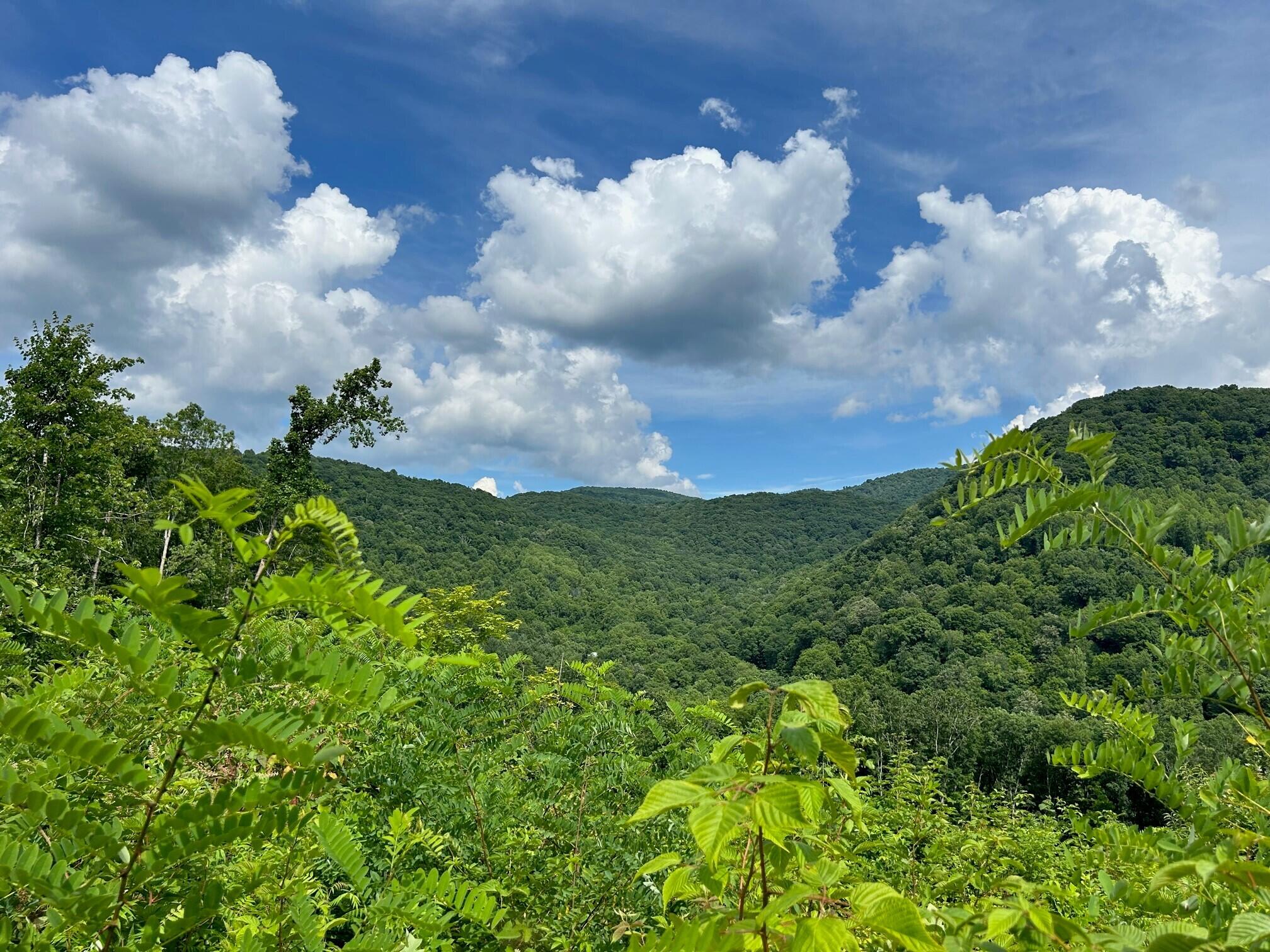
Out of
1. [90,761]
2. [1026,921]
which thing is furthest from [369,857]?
[1026,921]

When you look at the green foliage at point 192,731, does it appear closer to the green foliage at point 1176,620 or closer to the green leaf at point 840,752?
the green leaf at point 840,752

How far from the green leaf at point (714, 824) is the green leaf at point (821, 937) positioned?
0.18 m

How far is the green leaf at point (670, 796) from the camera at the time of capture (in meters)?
0.99

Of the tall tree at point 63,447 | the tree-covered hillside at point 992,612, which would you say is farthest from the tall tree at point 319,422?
the tree-covered hillside at point 992,612

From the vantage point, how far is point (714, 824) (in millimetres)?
898

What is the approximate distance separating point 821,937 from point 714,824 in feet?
0.78

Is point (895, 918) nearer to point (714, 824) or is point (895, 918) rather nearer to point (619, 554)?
point (714, 824)

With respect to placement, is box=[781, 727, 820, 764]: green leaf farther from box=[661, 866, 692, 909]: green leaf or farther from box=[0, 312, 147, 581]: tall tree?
box=[0, 312, 147, 581]: tall tree

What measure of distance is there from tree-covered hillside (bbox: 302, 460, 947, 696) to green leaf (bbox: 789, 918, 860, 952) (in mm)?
34376

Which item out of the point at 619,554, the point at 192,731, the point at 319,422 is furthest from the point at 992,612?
the point at 619,554

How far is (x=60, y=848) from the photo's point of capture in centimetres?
124

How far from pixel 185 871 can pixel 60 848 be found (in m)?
0.68

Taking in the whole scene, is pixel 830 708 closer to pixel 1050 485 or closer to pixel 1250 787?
pixel 1050 485

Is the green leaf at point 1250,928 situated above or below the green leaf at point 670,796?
below
